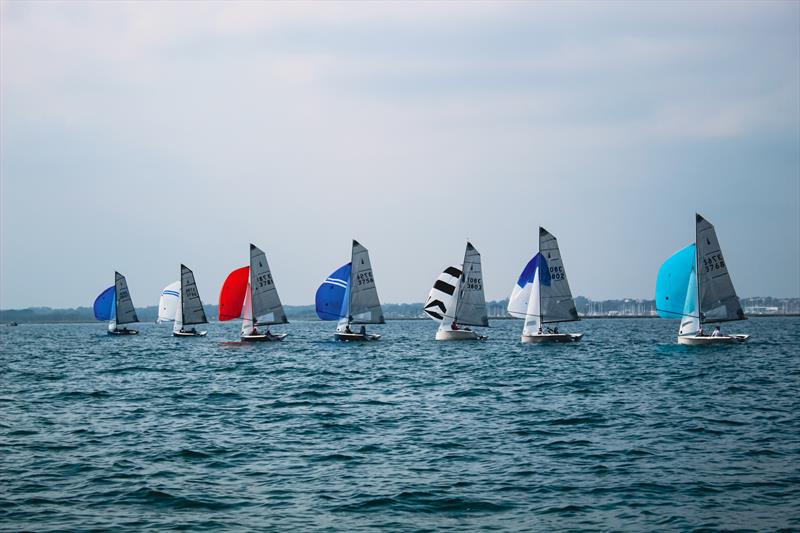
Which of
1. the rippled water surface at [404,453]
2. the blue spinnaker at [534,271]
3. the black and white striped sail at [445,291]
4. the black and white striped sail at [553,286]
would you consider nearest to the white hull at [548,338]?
the black and white striped sail at [553,286]

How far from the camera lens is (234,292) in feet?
235

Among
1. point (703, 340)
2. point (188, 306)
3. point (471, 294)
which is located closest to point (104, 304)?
point (188, 306)

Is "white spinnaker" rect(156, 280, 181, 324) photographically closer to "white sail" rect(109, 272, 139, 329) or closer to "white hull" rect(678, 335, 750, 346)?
"white sail" rect(109, 272, 139, 329)

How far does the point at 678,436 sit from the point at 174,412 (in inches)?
659

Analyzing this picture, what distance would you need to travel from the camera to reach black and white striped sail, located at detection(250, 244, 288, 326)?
6731 centimetres

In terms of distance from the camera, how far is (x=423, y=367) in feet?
155

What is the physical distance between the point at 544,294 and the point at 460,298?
26.9 ft

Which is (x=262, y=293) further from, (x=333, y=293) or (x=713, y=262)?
(x=713, y=262)

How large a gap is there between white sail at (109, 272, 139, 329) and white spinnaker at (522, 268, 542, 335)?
59.5m

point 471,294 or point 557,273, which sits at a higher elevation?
point 557,273

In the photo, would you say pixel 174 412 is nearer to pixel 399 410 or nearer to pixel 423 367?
pixel 399 410

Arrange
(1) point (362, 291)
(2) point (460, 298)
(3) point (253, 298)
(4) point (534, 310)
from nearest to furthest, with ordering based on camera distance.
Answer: (4) point (534, 310) < (3) point (253, 298) < (1) point (362, 291) < (2) point (460, 298)

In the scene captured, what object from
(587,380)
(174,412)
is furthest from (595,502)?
(587,380)

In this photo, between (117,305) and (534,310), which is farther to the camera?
(117,305)
